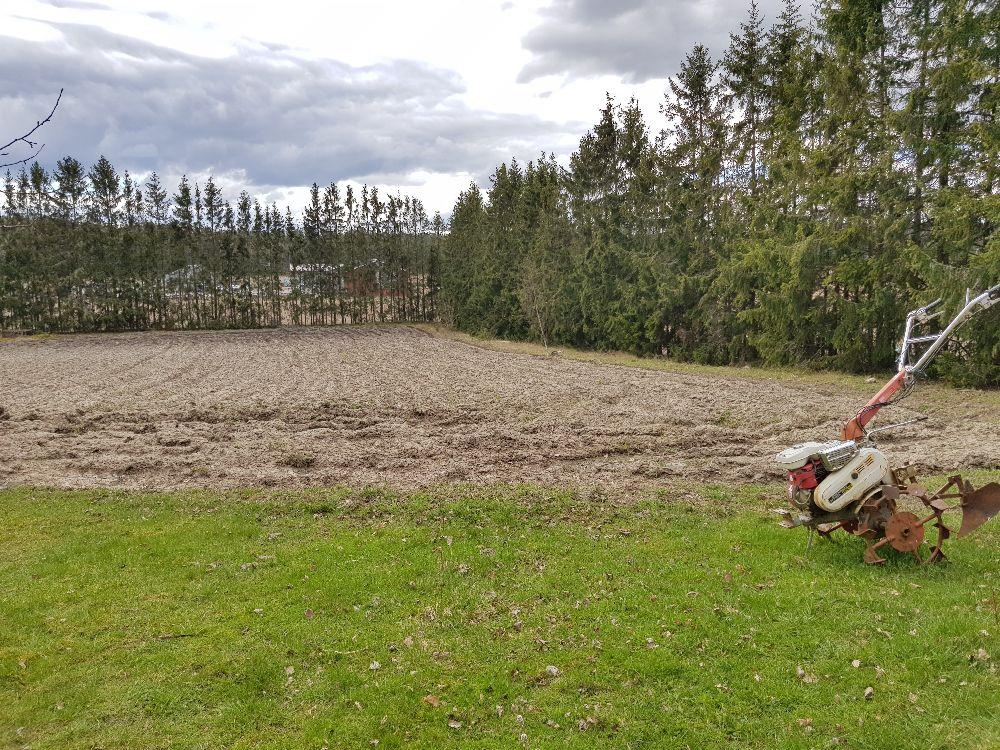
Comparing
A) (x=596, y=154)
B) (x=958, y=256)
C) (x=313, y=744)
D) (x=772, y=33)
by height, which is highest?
(x=772, y=33)

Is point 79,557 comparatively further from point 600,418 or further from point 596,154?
point 596,154

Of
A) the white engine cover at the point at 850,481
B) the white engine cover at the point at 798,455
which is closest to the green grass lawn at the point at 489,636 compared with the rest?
the white engine cover at the point at 850,481

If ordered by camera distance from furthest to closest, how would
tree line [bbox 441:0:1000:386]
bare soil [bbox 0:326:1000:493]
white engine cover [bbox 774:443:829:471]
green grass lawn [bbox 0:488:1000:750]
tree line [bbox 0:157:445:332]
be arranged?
tree line [bbox 0:157:445:332] → tree line [bbox 441:0:1000:386] → bare soil [bbox 0:326:1000:493] → white engine cover [bbox 774:443:829:471] → green grass lawn [bbox 0:488:1000:750]

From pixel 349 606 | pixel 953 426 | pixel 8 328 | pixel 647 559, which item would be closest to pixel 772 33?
pixel 953 426

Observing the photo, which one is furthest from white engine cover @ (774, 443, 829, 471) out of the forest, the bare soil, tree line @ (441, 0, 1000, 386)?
tree line @ (441, 0, 1000, 386)

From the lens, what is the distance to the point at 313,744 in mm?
4926

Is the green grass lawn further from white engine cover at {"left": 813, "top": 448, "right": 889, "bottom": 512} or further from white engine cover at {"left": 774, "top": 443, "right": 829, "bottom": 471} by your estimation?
white engine cover at {"left": 774, "top": 443, "right": 829, "bottom": 471}

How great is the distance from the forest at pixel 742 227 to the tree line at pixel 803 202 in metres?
0.08

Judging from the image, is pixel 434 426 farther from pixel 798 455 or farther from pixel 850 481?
pixel 850 481

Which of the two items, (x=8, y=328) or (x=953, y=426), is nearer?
(x=953, y=426)

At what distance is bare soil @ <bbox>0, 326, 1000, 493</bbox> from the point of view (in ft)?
41.1

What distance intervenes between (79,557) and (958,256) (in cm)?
2386

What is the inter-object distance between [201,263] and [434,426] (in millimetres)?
56846

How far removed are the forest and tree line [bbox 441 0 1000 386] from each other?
3.0 inches
